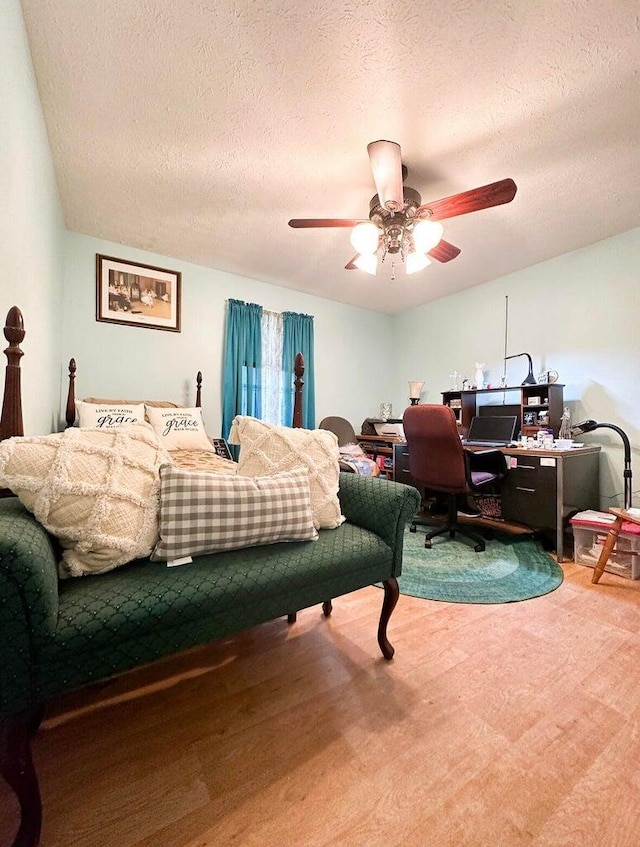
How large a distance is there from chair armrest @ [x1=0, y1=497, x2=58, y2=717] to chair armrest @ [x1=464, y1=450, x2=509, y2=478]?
238 centimetres

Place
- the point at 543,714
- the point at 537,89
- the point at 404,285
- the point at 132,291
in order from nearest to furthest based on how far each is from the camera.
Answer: the point at 543,714 → the point at 537,89 → the point at 132,291 → the point at 404,285

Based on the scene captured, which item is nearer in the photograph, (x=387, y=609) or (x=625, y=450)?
(x=387, y=609)

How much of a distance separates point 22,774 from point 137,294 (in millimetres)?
3302

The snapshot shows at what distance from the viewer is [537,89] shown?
1.58 metres

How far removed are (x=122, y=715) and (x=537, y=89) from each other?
119 inches

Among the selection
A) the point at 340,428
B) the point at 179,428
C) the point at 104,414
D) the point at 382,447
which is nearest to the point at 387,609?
the point at 179,428

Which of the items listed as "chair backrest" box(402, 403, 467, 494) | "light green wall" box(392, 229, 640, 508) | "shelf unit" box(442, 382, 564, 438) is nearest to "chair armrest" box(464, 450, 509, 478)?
"chair backrest" box(402, 403, 467, 494)

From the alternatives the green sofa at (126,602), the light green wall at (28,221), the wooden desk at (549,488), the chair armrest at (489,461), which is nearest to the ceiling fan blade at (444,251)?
the chair armrest at (489,461)

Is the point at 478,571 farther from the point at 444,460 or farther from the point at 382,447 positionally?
the point at 382,447

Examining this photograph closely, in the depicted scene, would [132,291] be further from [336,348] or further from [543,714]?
[543,714]

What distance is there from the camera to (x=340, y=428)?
4312mm

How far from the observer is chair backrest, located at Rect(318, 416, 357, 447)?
425cm

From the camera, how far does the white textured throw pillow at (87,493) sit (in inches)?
37.7

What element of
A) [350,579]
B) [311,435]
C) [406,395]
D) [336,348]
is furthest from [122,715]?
[406,395]
